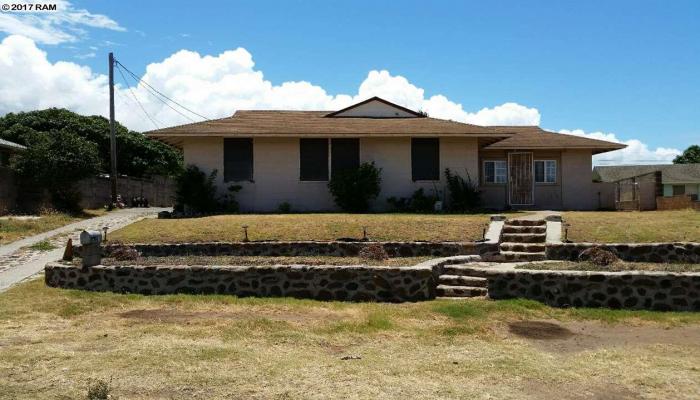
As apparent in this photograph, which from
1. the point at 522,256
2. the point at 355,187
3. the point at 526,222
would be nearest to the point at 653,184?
the point at 526,222

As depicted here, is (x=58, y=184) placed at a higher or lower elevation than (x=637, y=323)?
higher

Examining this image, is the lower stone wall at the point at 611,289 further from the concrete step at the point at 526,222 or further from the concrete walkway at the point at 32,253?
the concrete walkway at the point at 32,253

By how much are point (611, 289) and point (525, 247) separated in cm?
455

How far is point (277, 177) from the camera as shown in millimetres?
23797

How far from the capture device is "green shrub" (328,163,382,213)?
75.5 feet

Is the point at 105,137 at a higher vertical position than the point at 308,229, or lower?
higher

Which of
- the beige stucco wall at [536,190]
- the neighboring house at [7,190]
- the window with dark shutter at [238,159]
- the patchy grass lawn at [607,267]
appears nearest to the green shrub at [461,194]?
the beige stucco wall at [536,190]

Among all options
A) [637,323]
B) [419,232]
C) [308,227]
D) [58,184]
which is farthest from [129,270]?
[58,184]

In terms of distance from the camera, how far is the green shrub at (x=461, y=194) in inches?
922

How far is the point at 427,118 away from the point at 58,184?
15.8 metres

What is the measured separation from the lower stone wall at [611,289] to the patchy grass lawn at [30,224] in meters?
14.8

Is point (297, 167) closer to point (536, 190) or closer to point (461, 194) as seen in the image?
point (461, 194)

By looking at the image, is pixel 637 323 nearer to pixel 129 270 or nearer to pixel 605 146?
pixel 129 270

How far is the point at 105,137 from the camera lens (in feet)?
161
